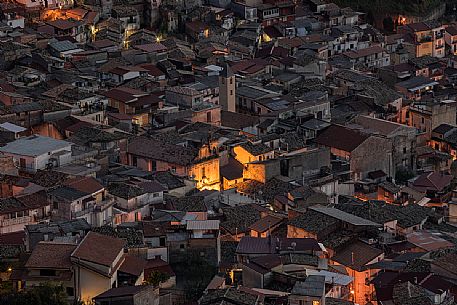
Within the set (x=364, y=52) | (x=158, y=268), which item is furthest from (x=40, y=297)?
(x=364, y=52)

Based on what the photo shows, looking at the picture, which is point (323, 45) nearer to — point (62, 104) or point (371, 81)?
point (371, 81)

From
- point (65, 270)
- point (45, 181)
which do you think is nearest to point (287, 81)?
point (45, 181)

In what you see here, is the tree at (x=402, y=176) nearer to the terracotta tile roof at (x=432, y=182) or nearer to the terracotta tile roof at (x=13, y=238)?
the terracotta tile roof at (x=432, y=182)

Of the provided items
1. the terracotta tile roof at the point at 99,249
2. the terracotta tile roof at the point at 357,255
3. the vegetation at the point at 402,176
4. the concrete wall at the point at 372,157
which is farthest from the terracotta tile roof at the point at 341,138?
the terracotta tile roof at the point at 99,249

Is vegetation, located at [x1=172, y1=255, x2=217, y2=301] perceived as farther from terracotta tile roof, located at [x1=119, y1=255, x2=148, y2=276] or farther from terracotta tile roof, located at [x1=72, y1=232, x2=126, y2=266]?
terracotta tile roof, located at [x1=72, y1=232, x2=126, y2=266]

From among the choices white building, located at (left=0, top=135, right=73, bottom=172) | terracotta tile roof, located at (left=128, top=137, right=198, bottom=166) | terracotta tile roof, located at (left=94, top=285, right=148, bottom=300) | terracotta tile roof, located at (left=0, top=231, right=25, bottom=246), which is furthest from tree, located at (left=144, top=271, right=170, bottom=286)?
terracotta tile roof, located at (left=128, top=137, right=198, bottom=166)
